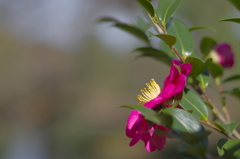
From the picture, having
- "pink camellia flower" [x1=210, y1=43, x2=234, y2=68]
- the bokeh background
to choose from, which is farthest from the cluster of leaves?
the bokeh background

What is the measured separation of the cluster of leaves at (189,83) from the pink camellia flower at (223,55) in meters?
0.10

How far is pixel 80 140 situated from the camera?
697cm

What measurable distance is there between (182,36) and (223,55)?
0.35 meters

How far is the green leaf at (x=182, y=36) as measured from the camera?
775mm

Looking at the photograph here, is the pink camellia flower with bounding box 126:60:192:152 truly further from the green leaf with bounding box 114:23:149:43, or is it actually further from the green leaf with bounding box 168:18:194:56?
the green leaf with bounding box 114:23:149:43

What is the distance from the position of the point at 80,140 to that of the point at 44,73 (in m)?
1.51

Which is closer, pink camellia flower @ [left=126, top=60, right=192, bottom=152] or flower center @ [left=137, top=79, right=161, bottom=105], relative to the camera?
Result: pink camellia flower @ [left=126, top=60, right=192, bottom=152]

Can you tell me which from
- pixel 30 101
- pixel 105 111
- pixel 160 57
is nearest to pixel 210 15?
pixel 30 101

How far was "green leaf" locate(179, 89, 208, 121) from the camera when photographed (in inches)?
25.0

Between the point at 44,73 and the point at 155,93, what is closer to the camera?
the point at 155,93

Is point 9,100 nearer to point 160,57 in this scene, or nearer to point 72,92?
point 72,92

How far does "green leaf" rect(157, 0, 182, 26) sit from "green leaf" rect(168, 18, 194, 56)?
0.09m

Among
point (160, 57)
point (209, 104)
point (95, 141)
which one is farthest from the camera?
point (95, 141)

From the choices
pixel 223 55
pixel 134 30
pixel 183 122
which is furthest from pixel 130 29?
pixel 183 122
